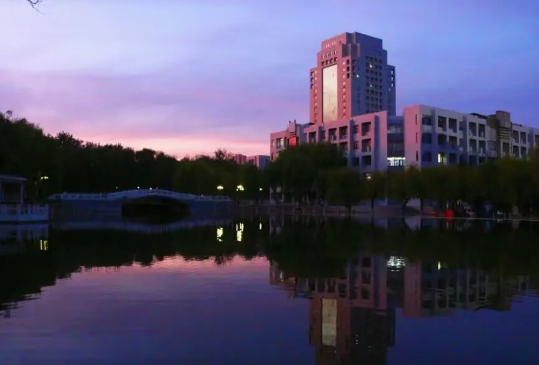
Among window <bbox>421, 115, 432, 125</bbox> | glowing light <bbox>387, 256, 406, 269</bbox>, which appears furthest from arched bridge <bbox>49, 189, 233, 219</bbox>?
glowing light <bbox>387, 256, 406, 269</bbox>

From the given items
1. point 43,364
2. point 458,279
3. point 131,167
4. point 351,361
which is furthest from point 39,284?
point 131,167

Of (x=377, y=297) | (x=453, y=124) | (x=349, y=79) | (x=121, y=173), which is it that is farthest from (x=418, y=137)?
(x=349, y=79)

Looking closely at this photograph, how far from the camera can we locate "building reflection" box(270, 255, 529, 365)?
7227 mm

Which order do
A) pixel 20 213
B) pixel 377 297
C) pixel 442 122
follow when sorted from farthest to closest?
pixel 442 122
pixel 20 213
pixel 377 297

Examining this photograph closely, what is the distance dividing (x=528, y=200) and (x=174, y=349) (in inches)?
1725

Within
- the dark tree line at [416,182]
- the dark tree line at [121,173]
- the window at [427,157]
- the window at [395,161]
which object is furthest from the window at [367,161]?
the dark tree line at [121,173]

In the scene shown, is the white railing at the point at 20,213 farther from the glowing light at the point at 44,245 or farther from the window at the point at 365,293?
the window at the point at 365,293

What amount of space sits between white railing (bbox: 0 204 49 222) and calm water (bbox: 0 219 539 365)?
53.7ft

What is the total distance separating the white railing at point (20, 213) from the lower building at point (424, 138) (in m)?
42.8

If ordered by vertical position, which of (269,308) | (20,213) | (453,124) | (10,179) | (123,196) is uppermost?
(453,124)

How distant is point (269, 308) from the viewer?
9484 millimetres

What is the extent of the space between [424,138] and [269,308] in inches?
2449

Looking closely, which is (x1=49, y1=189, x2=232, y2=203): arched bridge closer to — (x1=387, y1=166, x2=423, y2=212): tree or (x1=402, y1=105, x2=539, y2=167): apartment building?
(x1=387, y1=166, x2=423, y2=212): tree

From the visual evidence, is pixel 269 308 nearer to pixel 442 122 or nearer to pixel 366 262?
pixel 366 262
